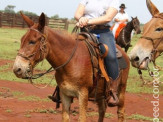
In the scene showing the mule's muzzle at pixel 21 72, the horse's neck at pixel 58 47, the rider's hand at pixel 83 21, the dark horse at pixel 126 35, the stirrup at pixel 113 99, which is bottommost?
the stirrup at pixel 113 99

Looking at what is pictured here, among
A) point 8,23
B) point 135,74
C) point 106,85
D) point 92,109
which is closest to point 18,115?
point 92,109

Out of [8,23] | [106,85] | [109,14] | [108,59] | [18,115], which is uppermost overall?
[8,23]

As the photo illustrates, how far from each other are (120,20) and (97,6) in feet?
42.7

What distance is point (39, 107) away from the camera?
918 cm

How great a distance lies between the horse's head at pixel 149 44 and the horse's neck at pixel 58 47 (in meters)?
1.44

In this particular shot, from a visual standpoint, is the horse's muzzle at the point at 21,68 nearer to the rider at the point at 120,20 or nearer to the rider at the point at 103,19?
the rider at the point at 103,19

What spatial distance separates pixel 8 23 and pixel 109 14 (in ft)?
138

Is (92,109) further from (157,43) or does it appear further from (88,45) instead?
(157,43)

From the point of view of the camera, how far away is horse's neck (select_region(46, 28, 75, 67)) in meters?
5.82

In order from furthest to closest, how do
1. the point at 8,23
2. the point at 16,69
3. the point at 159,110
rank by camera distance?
the point at 8,23 → the point at 159,110 → the point at 16,69

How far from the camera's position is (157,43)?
496 centimetres

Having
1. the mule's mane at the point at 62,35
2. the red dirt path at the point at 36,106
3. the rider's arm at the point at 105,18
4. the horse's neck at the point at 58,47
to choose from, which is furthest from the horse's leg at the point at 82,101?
the red dirt path at the point at 36,106

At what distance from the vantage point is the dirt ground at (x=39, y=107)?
8.12 m

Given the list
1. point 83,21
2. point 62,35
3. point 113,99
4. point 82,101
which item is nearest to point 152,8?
point 83,21
